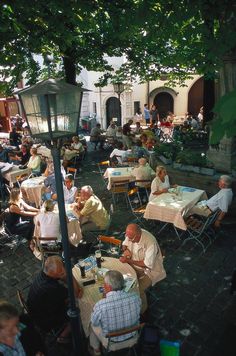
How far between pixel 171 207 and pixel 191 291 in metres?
1.92

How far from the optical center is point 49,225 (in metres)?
Result: 5.76

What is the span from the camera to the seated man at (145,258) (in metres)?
4.73

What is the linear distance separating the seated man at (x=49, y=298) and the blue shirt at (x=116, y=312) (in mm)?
637

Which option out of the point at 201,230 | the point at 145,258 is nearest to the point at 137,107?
the point at 201,230

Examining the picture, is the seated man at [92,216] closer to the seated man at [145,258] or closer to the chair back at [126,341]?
the seated man at [145,258]

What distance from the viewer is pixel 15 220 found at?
656cm

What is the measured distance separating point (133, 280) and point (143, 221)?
355cm

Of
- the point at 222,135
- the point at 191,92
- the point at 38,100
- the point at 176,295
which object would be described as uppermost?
the point at 191,92

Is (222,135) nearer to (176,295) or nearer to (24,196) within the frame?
(176,295)

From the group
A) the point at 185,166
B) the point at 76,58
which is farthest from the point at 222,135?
the point at 76,58

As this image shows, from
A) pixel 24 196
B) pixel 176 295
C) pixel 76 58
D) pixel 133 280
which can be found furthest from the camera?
pixel 76 58

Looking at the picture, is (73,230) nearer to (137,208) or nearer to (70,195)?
(70,195)

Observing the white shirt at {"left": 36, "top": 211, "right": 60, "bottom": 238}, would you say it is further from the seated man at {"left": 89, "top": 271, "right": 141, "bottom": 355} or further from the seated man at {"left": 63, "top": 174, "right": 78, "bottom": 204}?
the seated man at {"left": 89, "top": 271, "right": 141, "bottom": 355}

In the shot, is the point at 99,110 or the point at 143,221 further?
the point at 99,110
